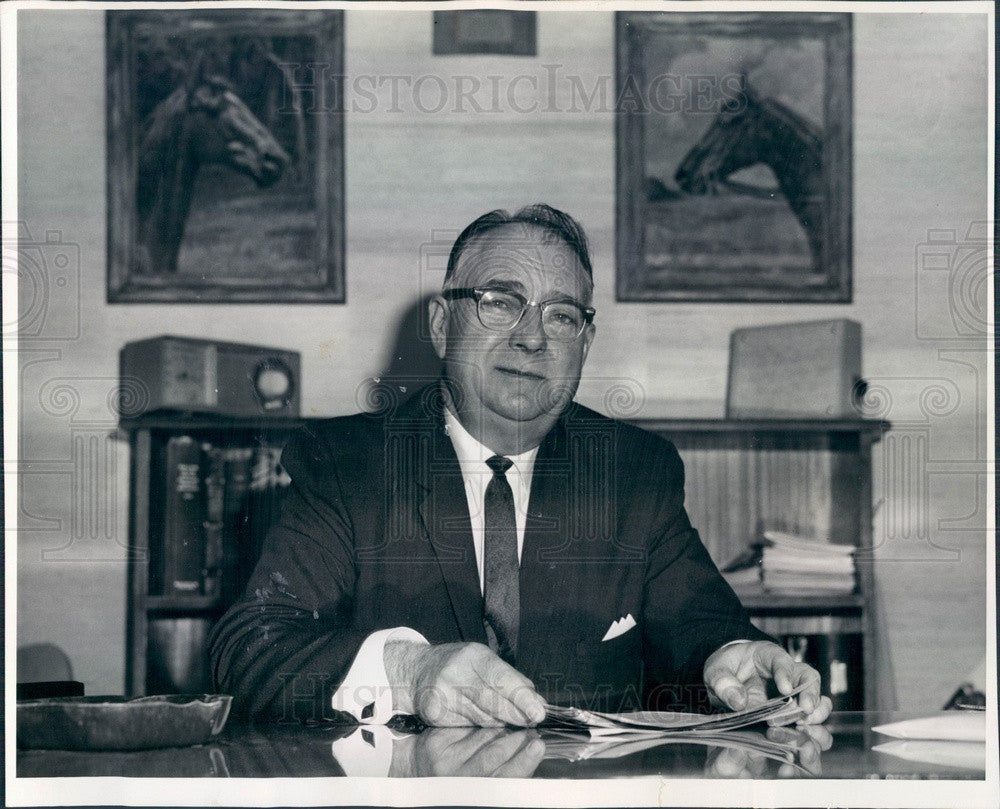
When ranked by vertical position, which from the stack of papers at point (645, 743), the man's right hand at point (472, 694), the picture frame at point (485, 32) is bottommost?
→ the stack of papers at point (645, 743)

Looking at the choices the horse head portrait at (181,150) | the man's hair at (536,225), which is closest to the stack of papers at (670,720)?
the man's hair at (536,225)

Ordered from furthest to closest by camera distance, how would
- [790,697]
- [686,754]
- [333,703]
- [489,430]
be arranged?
[489,430] → [333,703] → [790,697] → [686,754]

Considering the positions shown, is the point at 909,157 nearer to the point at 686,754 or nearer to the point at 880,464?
the point at 880,464

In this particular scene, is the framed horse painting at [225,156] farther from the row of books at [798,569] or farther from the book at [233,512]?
the row of books at [798,569]

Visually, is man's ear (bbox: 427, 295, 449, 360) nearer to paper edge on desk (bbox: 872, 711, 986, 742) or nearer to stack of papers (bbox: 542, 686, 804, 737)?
stack of papers (bbox: 542, 686, 804, 737)

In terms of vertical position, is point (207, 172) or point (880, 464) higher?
point (207, 172)

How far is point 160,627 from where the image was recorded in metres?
2.76

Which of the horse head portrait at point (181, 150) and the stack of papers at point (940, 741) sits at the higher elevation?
the horse head portrait at point (181, 150)

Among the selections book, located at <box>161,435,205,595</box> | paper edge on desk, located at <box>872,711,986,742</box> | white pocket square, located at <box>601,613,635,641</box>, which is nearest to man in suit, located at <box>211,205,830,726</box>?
white pocket square, located at <box>601,613,635,641</box>

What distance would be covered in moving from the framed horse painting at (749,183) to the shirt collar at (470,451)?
50cm

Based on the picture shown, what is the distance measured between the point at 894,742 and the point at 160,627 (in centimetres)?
165

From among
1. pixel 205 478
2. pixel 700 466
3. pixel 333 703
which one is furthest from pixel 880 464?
pixel 205 478

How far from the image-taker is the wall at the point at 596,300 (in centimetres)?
278

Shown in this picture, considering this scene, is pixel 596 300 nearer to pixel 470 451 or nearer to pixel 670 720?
pixel 470 451
